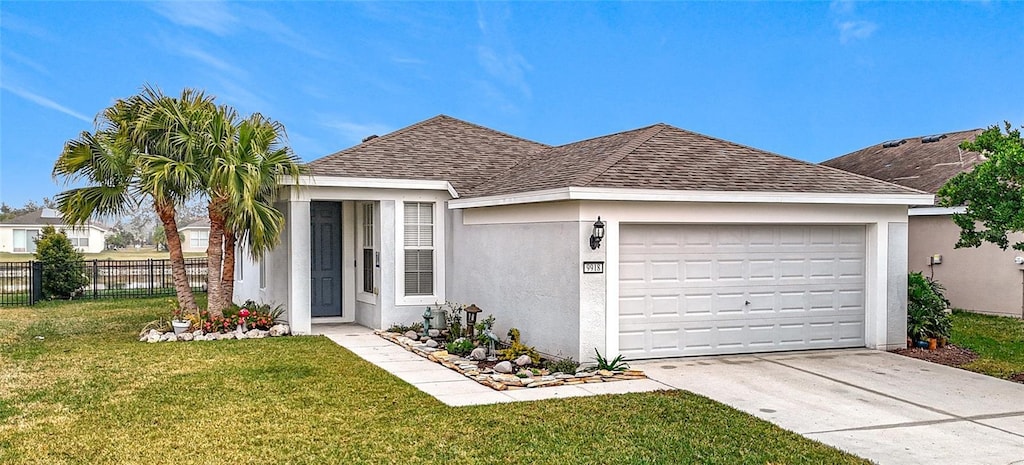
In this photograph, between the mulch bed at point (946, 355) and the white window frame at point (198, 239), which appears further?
the white window frame at point (198, 239)

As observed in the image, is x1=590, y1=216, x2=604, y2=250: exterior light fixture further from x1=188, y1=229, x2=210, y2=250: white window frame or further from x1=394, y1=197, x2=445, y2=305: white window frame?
x1=188, y1=229, x2=210, y2=250: white window frame

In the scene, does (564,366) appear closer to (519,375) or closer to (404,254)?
(519,375)

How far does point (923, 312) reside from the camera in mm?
11258

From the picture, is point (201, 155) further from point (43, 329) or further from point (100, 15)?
point (100, 15)

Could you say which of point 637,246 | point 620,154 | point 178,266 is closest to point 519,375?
point 637,246

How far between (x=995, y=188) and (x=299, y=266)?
9.57 metres

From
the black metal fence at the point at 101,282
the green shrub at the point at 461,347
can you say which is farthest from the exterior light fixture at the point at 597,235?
the black metal fence at the point at 101,282

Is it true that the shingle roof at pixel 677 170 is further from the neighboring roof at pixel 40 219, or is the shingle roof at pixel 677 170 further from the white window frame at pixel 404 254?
the neighboring roof at pixel 40 219

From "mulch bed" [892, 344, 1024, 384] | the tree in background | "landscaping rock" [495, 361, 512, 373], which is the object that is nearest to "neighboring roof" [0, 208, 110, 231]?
"landscaping rock" [495, 361, 512, 373]

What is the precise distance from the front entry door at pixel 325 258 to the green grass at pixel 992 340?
33.0 ft

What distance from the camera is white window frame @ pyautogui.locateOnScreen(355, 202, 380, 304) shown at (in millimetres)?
13234

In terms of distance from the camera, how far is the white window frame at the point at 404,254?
1282 centimetres

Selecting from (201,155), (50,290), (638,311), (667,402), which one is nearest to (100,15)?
(50,290)

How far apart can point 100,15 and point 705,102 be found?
70.9 ft
